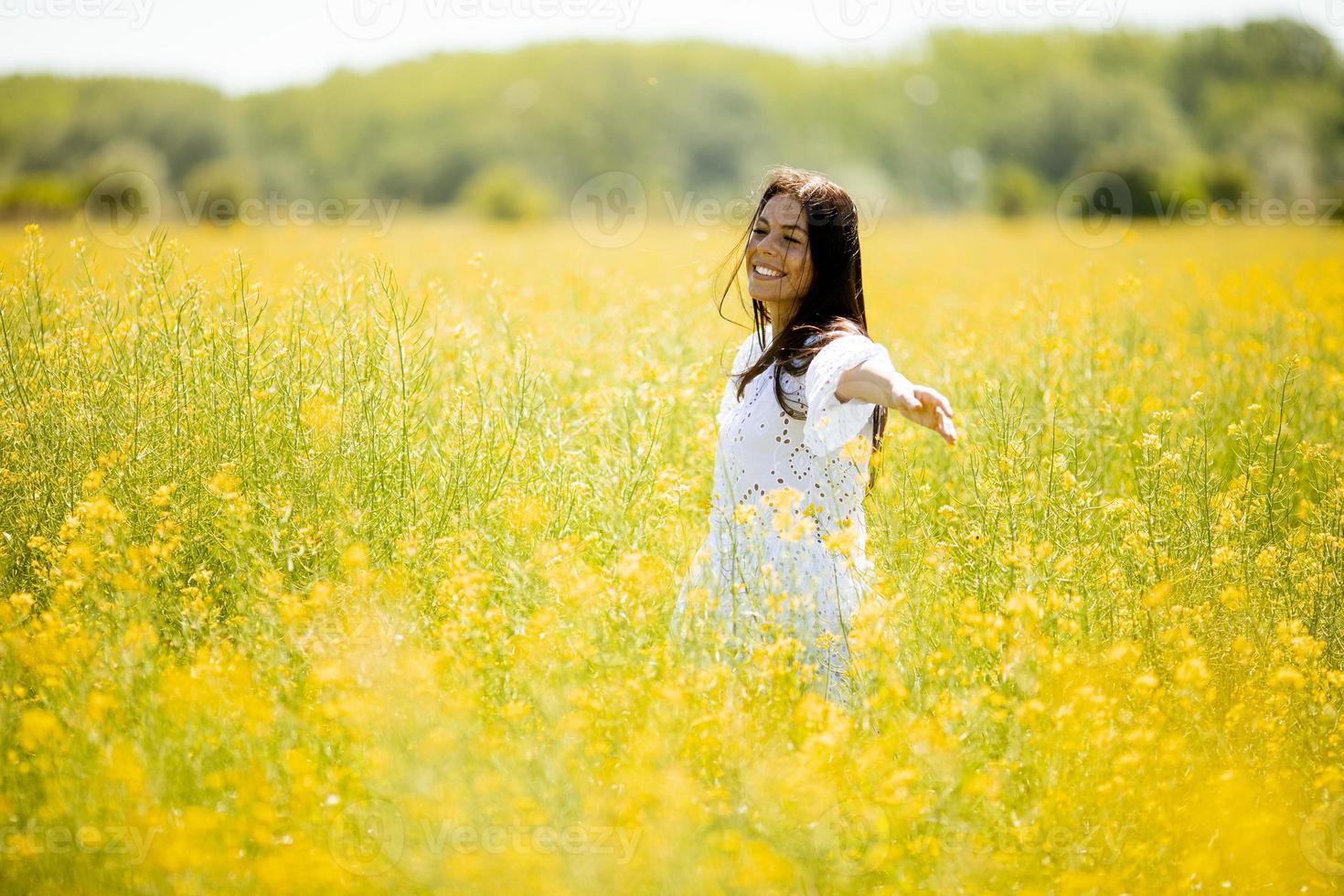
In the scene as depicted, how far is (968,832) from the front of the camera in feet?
7.58

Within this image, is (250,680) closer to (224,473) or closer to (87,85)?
(224,473)

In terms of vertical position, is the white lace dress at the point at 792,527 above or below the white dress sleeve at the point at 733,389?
below

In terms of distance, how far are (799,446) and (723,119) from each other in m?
82.7

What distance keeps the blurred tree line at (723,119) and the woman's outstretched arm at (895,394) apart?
3765 centimetres
